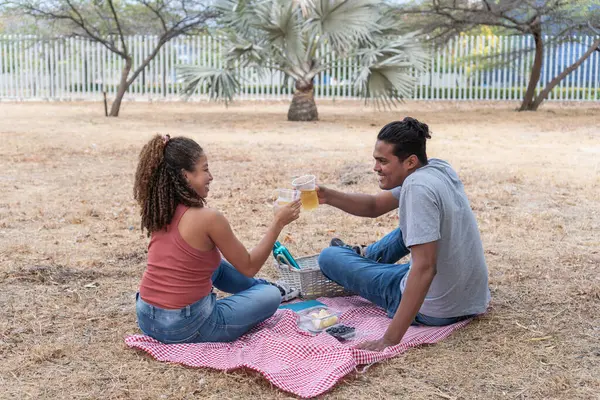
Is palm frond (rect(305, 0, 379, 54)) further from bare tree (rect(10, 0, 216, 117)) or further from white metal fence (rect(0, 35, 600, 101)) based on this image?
white metal fence (rect(0, 35, 600, 101))

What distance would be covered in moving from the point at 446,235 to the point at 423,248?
0.74 feet

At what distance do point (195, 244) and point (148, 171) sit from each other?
1.23 feet

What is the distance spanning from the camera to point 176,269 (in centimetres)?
337

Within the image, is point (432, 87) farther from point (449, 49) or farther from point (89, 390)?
point (89, 390)

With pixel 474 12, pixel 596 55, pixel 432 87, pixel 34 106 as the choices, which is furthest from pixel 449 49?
pixel 34 106

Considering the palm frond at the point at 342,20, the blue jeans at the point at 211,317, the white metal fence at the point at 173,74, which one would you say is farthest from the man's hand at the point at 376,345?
the white metal fence at the point at 173,74

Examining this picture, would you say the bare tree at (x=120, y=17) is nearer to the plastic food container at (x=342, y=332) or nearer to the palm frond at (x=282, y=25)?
the palm frond at (x=282, y=25)

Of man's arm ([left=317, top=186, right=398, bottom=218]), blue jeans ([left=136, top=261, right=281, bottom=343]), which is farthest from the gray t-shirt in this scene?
blue jeans ([left=136, top=261, right=281, bottom=343])

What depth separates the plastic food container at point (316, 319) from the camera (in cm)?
368

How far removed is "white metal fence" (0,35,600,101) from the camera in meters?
22.3

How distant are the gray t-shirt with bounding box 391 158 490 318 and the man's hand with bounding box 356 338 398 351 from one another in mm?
388

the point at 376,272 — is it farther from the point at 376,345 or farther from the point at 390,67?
the point at 390,67

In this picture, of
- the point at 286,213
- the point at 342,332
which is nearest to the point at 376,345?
the point at 342,332

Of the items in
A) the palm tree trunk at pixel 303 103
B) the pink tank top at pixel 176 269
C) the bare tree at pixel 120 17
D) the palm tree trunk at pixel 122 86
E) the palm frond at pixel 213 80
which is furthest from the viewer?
the palm tree trunk at pixel 122 86
